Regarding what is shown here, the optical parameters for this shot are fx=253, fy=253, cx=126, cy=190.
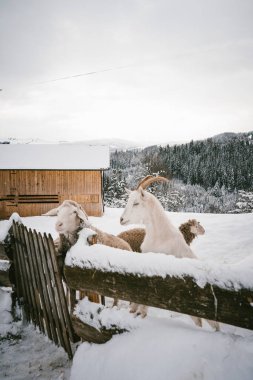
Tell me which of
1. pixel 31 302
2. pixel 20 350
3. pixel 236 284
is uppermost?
pixel 236 284

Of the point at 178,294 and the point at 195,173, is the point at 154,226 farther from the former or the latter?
the point at 195,173

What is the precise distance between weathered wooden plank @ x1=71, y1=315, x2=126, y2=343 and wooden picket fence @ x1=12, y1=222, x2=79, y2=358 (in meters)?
0.29

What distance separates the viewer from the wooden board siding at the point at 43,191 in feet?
65.2

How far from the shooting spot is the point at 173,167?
67.9 meters

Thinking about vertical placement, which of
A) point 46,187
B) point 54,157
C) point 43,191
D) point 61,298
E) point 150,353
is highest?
point 54,157

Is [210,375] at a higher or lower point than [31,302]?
higher

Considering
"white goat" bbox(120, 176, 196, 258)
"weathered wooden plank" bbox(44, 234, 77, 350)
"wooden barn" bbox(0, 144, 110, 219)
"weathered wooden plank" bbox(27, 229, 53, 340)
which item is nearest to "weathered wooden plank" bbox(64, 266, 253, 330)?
"weathered wooden plank" bbox(44, 234, 77, 350)

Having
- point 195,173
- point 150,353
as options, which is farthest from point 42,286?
point 195,173

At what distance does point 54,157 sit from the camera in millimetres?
21859

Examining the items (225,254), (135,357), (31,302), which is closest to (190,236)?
(225,254)

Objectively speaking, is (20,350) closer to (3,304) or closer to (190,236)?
(3,304)

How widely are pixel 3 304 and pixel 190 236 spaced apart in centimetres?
496

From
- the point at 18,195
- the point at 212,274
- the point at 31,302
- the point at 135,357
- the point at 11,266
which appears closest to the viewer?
the point at 212,274

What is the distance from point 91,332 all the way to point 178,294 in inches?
46.6
